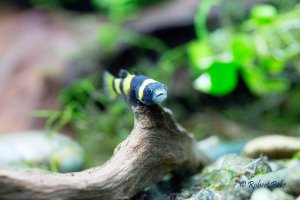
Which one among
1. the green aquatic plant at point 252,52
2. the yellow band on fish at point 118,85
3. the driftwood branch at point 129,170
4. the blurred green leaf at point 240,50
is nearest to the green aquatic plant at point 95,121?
the green aquatic plant at point 252,52

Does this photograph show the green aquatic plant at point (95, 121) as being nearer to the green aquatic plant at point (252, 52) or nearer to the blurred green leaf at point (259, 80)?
the green aquatic plant at point (252, 52)

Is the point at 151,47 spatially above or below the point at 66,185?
above

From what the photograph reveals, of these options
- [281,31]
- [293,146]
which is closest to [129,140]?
[293,146]

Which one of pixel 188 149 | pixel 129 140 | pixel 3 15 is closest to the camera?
pixel 129 140

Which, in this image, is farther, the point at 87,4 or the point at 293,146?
the point at 87,4

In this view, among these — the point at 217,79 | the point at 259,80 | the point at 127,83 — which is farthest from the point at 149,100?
the point at 259,80

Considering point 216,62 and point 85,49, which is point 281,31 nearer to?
point 216,62
